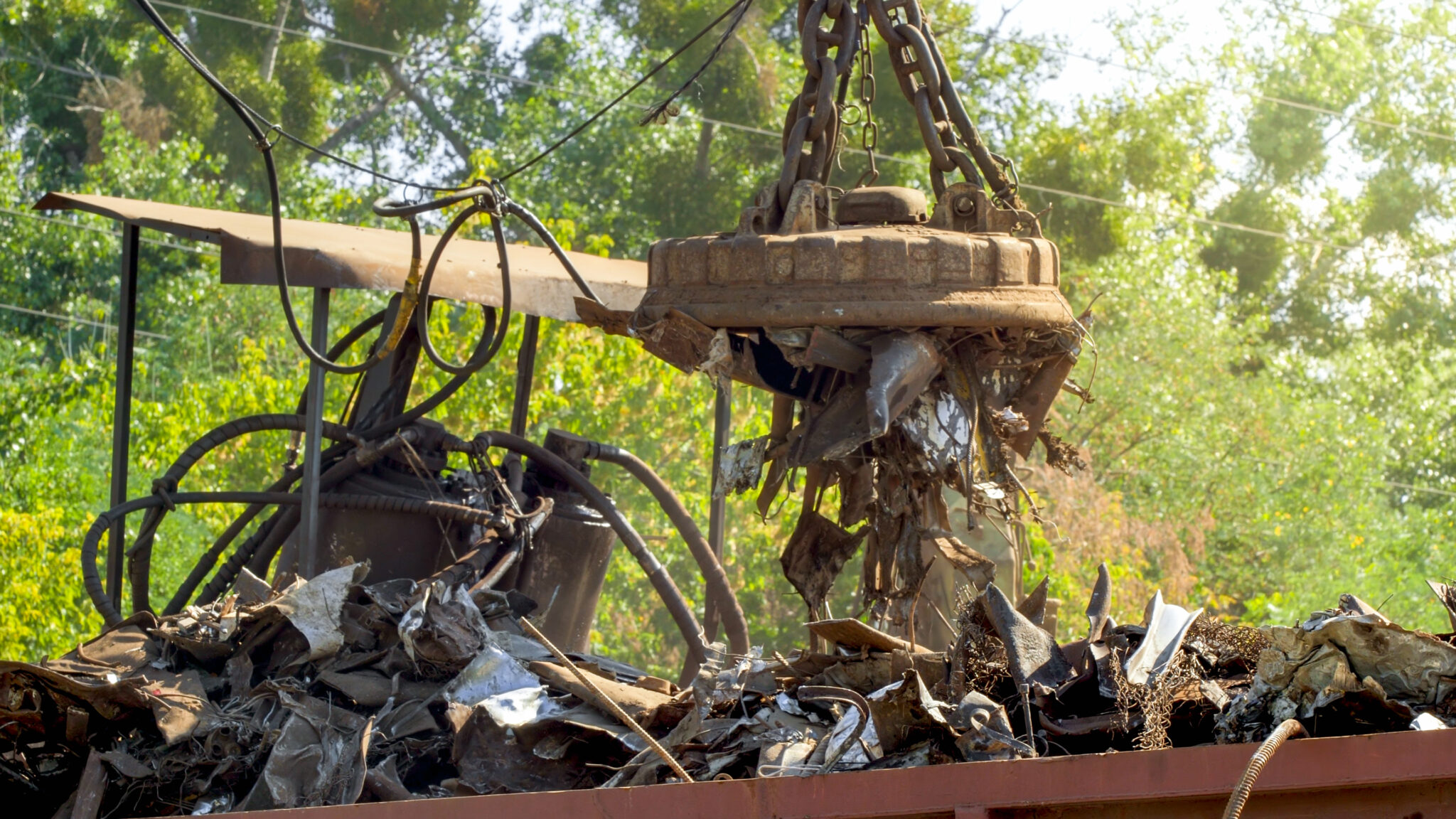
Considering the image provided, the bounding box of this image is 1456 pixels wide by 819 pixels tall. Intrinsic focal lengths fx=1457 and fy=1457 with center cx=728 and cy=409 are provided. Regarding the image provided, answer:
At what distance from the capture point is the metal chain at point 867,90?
4102mm

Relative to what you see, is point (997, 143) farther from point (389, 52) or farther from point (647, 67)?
point (389, 52)

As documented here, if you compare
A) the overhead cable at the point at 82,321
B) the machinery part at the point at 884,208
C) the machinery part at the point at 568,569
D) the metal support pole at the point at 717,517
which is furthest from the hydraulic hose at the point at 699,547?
the overhead cable at the point at 82,321

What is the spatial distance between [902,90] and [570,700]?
1895 mm

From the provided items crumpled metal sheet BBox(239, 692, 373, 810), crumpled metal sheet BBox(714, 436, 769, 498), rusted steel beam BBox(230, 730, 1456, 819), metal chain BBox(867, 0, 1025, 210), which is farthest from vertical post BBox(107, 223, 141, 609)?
rusted steel beam BBox(230, 730, 1456, 819)

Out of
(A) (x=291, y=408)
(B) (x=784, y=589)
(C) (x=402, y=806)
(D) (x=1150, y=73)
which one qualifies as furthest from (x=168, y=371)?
(C) (x=402, y=806)

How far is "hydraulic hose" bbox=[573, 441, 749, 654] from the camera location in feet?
19.6

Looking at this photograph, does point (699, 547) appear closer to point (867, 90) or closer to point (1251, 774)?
point (867, 90)

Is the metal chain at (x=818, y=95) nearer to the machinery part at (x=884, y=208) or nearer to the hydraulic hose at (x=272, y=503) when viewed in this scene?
the machinery part at (x=884, y=208)

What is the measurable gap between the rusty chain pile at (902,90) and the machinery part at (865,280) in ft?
0.85

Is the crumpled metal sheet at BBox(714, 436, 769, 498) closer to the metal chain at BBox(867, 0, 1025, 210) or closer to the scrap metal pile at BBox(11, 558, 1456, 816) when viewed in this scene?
the scrap metal pile at BBox(11, 558, 1456, 816)

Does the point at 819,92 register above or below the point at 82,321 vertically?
above

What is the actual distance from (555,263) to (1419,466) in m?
15.7

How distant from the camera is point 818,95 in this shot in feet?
12.8

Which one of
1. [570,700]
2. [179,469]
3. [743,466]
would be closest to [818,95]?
[743,466]
